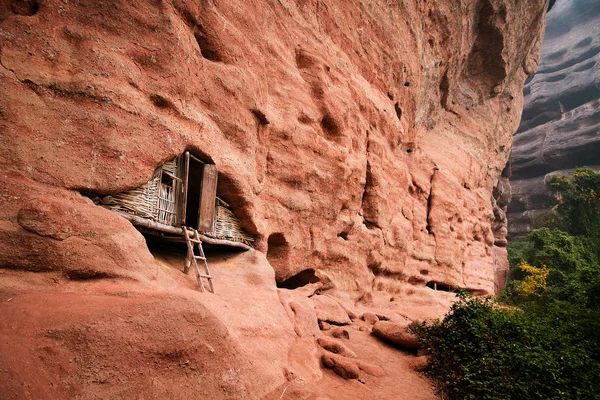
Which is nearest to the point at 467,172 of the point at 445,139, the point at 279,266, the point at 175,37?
the point at 445,139

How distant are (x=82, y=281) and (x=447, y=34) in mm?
15651

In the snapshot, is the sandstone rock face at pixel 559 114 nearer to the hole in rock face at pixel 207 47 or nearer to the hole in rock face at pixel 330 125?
the hole in rock face at pixel 330 125

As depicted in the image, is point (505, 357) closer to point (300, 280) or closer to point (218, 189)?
point (300, 280)

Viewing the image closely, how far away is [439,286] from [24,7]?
14025 millimetres

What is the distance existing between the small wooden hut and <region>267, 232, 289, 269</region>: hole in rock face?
1118 millimetres

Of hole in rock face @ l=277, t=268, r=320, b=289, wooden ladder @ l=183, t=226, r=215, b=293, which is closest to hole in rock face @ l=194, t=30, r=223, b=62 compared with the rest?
wooden ladder @ l=183, t=226, r=215, b=293

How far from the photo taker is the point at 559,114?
42094 mm

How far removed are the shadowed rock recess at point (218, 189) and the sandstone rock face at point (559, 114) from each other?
2838cm

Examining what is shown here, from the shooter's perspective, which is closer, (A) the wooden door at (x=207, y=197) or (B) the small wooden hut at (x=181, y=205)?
(B) the small wooden hut at (x=181, y=205)

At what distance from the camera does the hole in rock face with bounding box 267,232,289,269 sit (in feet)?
26.7

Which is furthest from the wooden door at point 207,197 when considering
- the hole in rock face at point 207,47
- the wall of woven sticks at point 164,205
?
the hole in rock face at point 207,47

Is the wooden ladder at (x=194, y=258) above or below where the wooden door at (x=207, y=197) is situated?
below

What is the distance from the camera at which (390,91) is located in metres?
12.8

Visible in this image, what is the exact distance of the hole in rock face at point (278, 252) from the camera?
8.13 m
